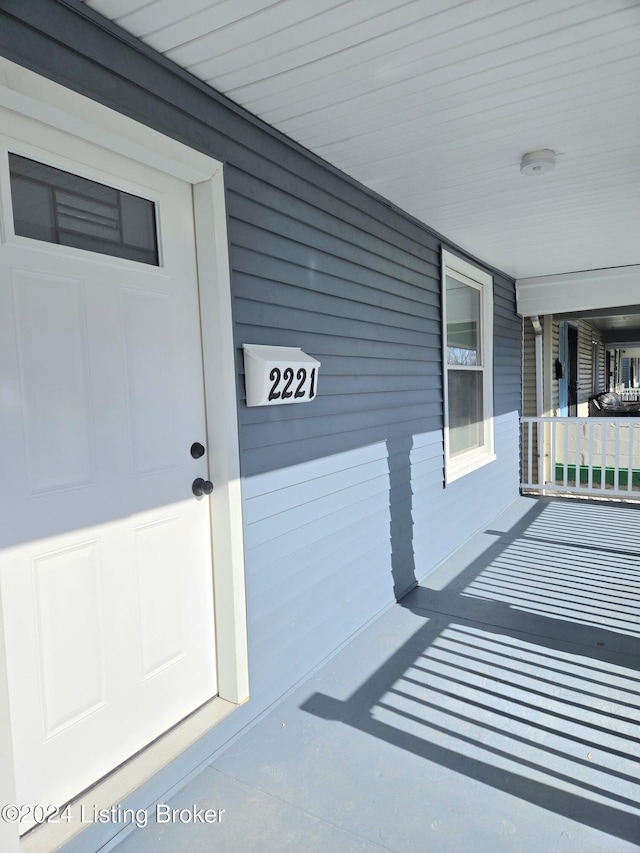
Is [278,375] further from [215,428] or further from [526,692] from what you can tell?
[526,692]

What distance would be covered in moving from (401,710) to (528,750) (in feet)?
1.58

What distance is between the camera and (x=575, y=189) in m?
3.13

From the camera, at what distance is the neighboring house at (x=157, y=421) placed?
151 cm

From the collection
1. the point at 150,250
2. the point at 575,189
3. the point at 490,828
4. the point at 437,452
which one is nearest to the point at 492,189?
the point at 575,189

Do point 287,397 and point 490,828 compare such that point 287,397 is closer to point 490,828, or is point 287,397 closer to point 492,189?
point 490,828

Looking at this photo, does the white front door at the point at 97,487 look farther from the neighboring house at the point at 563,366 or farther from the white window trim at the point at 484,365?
the neighboring house at the point at 563,366

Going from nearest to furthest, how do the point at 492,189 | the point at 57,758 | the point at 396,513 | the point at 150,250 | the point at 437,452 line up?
the point at 57,758 < the point at 150,250 < the point at 492,189 < the point at 396,513 < the point at 437,452

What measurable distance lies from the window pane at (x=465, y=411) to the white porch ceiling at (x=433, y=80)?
5.59 ft

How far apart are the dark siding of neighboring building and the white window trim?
0.20 metres

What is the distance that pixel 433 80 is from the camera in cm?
196

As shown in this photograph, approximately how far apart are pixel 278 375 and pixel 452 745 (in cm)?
152

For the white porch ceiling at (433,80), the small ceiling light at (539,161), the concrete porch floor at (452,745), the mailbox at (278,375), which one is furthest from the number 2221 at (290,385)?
the small ceiling light at (539,161)

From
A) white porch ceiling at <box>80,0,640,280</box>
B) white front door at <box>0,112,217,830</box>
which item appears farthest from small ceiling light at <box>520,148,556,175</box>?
white front door at <box>0,112,217,830</box>

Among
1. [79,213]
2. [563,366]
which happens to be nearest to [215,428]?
[79,213]
